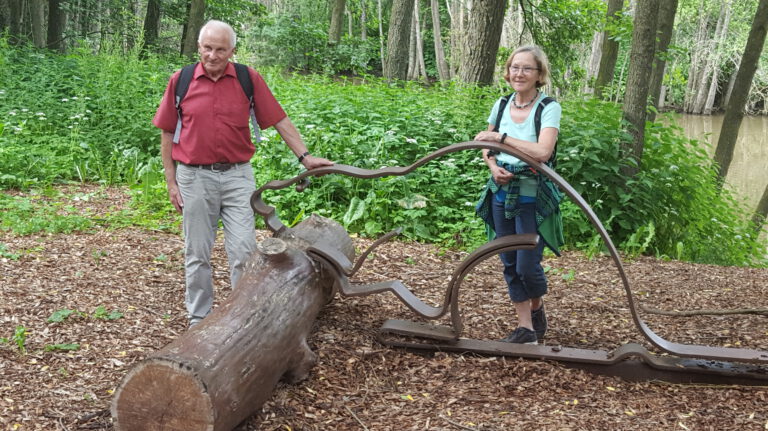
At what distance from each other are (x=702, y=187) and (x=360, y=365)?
5380 mm

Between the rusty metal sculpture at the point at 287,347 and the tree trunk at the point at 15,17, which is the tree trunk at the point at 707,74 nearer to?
the tree trunk at the point at 15,17

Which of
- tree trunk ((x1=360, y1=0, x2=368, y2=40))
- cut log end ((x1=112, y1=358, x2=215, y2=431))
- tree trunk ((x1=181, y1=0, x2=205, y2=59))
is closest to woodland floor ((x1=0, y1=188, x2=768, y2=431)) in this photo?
cut log end ((x1=112, y1=358, x2=215, y2=431))

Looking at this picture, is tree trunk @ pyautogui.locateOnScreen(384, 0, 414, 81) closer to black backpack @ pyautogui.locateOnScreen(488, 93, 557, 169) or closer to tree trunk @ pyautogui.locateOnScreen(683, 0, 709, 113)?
black backpack @ pyautogui.locateOnScreen(488, 93, 557, 169)

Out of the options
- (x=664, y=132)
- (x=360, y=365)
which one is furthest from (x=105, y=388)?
(x=664, y=132)

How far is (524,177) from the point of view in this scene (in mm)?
3506

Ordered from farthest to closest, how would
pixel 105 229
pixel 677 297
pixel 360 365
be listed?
pixel 105 229
pixel 677 297
pixel 360 365

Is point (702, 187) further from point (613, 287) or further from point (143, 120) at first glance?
point (143, 120)

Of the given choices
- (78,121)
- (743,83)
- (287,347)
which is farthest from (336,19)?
(287,347)

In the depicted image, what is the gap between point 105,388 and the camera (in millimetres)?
3295

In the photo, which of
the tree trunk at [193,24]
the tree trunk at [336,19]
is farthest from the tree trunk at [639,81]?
the tree trunk at [336,19]

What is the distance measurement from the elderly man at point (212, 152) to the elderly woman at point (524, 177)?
0.99 m

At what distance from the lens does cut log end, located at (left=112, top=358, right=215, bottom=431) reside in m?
2.69

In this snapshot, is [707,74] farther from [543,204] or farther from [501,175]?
[501,175]

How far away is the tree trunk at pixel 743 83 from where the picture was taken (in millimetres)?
9305
